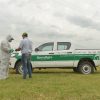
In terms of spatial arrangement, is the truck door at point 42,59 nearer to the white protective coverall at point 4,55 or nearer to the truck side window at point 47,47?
the truck side window at point 47,47

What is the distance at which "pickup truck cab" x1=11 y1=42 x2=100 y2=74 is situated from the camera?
19484 millimetres

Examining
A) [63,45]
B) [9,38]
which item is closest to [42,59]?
[63,45]

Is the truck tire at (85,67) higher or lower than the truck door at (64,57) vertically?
lower

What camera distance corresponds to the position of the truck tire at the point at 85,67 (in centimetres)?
1967

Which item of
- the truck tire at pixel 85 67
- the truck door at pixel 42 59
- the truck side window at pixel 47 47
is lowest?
the truck tire at pixel 85 67

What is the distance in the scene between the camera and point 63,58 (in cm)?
1950

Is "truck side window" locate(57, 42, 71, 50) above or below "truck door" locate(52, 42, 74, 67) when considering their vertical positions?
above

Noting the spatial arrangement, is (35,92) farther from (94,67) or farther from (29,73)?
(94,67)

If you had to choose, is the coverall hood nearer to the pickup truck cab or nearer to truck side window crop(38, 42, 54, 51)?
the pickup truck cab

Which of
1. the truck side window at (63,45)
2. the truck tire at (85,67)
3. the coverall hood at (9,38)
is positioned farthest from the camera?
the truck side window at (63,45)

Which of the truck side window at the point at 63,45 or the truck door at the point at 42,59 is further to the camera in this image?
the truck side window at the point at 63,45

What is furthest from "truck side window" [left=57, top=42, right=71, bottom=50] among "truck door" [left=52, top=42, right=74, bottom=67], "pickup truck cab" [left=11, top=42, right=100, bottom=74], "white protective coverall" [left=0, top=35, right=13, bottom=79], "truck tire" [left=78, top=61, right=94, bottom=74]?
"white protective coverall" [left=0, top=35, right=13, bottom=79]

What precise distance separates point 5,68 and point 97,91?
542cm

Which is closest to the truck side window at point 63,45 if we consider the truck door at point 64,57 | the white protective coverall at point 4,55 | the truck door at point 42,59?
the truck door at point 64,57
